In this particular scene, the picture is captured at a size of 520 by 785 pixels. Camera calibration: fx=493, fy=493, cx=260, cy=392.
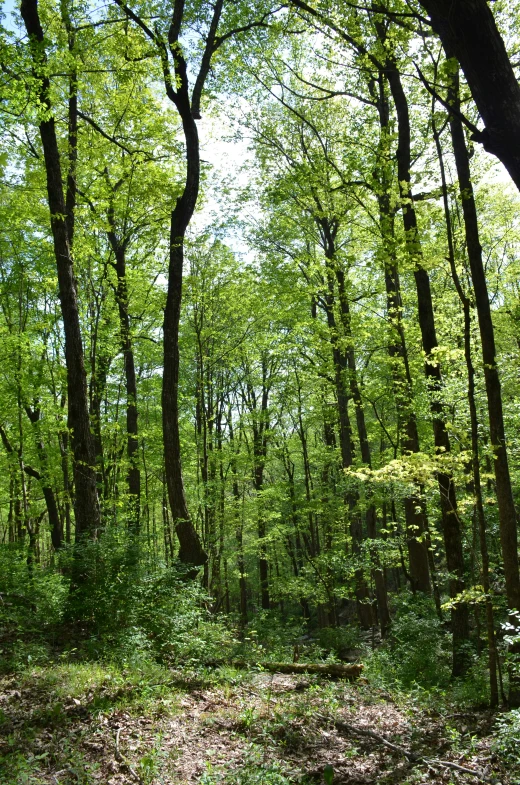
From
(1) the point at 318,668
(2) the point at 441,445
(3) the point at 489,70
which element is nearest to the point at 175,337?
(2) the point at 441,445

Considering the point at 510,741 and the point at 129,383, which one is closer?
the point at 510,741

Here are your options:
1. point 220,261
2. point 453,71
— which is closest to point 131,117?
point 220,261

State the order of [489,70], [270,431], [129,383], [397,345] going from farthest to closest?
[270,431], [129,383], [397,345], [489,70]

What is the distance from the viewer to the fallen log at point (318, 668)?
6848 mm

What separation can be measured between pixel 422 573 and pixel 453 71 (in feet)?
34.1

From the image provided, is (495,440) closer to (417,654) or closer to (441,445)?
(441,445)

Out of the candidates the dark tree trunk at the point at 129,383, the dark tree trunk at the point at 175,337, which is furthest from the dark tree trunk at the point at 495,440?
the dark tree trunk at the point at 129,383

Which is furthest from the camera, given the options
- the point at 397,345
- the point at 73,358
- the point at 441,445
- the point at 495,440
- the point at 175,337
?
the point at 397,345

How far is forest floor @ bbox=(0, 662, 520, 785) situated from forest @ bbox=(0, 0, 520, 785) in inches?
1.1

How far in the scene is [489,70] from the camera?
3.12 m

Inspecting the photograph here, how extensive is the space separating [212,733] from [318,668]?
111 inches

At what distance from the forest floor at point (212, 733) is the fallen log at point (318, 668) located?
935 mm

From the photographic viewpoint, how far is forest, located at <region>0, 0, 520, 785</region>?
4223mm

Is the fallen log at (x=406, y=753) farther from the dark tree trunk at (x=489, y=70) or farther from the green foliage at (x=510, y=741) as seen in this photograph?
the dark tree trunk at (x=489, y=70)
